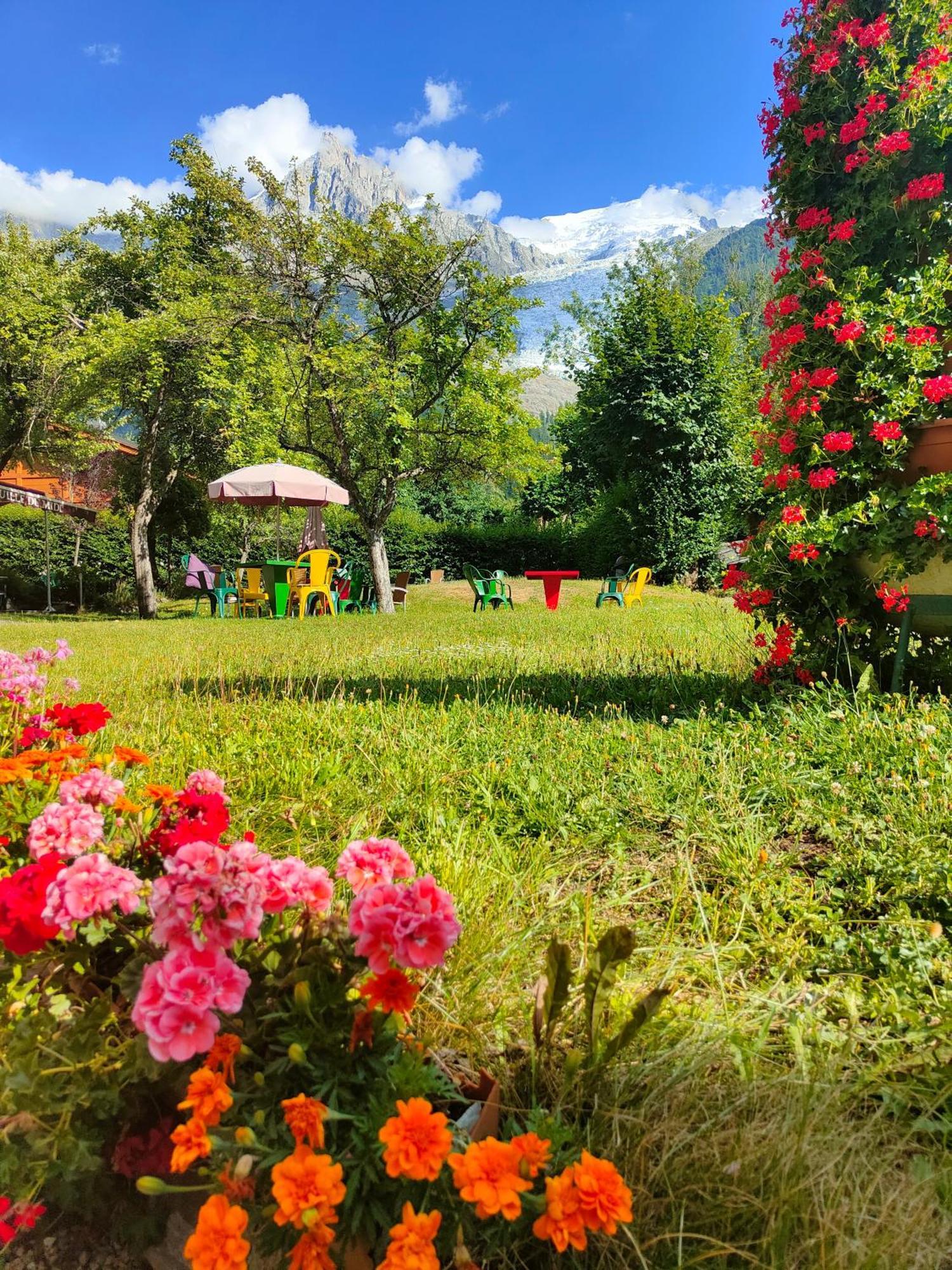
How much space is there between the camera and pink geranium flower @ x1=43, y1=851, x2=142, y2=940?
0.89 m

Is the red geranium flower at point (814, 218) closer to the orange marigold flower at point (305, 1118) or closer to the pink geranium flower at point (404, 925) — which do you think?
the pink geranium flower at point (404, 925)

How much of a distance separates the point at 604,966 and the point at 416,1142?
0.35 metres

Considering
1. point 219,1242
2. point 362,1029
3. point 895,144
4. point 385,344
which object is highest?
point 385,344

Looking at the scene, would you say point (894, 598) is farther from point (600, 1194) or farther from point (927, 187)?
point (600, 1194)

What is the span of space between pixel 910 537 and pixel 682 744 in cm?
139

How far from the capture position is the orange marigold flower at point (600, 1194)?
2.37 ft

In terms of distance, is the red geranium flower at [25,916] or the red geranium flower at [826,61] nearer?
the red geranium flower at [25,916]

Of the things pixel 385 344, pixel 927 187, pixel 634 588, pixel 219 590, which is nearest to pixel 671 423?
pixel 634 588

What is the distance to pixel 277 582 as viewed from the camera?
12.5 metres

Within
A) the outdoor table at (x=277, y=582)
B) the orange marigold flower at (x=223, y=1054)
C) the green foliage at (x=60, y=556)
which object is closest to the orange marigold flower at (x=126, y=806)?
the orange marigold flower at (x=223, y=1054)

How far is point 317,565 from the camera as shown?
1289 cm

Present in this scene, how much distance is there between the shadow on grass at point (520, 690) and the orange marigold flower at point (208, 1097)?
2.64 meters

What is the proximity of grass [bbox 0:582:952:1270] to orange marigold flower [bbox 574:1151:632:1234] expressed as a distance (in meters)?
0.24

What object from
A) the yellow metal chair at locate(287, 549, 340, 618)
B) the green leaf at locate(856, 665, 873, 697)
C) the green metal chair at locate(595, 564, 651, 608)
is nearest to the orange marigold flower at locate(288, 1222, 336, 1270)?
the green leaf at locate(856, 665, 873, 697)
